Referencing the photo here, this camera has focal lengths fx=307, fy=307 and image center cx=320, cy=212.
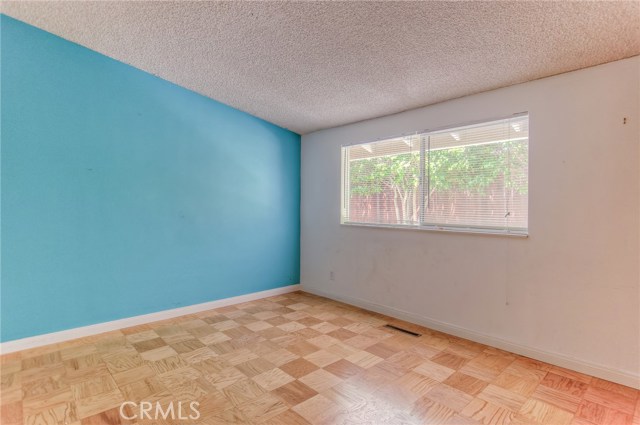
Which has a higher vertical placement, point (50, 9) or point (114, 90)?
point (50, 9)

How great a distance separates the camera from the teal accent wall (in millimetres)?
2664

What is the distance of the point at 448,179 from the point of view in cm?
318

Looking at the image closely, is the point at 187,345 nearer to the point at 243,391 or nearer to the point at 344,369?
the point at 243,391

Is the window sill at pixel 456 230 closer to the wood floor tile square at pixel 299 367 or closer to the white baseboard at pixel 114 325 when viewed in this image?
the wood floor tile square at pixel 299 367

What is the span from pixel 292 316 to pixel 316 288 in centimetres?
103

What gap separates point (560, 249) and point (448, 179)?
3.72 ft

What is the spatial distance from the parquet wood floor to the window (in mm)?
1192

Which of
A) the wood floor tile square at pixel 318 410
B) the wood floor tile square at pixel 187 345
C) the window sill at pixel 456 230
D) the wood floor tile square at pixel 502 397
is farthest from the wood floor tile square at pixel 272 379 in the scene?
the window sill at pixel 456 230

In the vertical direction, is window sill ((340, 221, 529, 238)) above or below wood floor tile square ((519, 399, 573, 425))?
above

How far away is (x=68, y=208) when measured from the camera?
2.88m

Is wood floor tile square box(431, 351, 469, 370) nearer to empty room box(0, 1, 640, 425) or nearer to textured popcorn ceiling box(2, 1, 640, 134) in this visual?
empty room box(0, 1, 640, 425)

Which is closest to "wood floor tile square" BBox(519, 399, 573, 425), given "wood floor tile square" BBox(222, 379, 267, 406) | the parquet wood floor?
the parquet wood floor

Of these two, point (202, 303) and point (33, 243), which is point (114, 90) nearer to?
point (33, 243)

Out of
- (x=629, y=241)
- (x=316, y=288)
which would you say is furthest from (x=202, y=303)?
(x=629, y=241)
